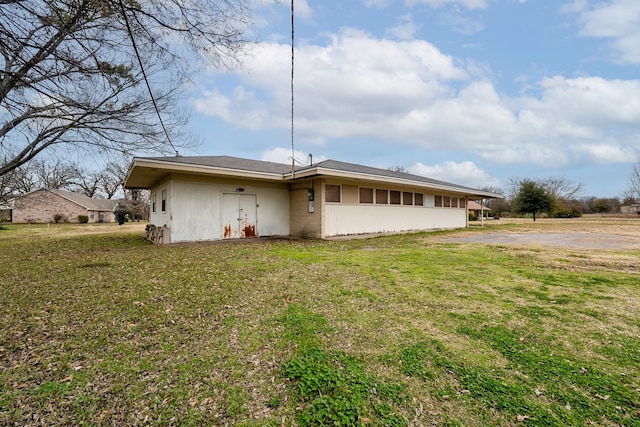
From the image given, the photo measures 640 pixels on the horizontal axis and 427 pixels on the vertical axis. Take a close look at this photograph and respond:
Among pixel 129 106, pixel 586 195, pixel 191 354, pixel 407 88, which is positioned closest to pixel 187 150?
pixel 129 106

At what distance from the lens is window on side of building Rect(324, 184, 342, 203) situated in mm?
10752

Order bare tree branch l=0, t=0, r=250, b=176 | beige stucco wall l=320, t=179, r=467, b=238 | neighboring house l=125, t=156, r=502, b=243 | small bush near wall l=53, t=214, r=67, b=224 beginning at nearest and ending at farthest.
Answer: bare tree branch l=0, t=0, r=250, b=176 → neighboring house l=125, t=156, r=502, b=243 → beige stucco wall l=320, t=179, r=467, b=238 → small bush near wall l=53, t=214, r=67, b=224

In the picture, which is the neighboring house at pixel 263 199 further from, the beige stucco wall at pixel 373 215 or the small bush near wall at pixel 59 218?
the small bush near wall at pixel 59 218

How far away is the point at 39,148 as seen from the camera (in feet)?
25.1

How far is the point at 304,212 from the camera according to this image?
1146cm

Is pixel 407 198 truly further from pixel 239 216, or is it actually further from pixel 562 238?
pixel 239 216

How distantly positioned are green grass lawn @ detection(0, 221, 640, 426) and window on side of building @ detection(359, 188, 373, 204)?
7.46 metres

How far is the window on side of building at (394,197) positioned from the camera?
→ 13312 mm

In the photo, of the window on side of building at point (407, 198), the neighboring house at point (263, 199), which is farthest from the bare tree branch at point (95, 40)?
the window on side of building at point (407, 198)

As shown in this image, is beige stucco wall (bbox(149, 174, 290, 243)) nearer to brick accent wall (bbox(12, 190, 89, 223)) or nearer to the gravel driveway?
the gravel driveway

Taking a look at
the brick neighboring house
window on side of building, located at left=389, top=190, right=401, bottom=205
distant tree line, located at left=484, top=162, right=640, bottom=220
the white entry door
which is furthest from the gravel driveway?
the brick neighboring house

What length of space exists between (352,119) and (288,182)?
7017 millimetres

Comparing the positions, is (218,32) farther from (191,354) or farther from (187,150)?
(187,150)

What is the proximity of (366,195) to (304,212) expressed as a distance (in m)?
2.76
